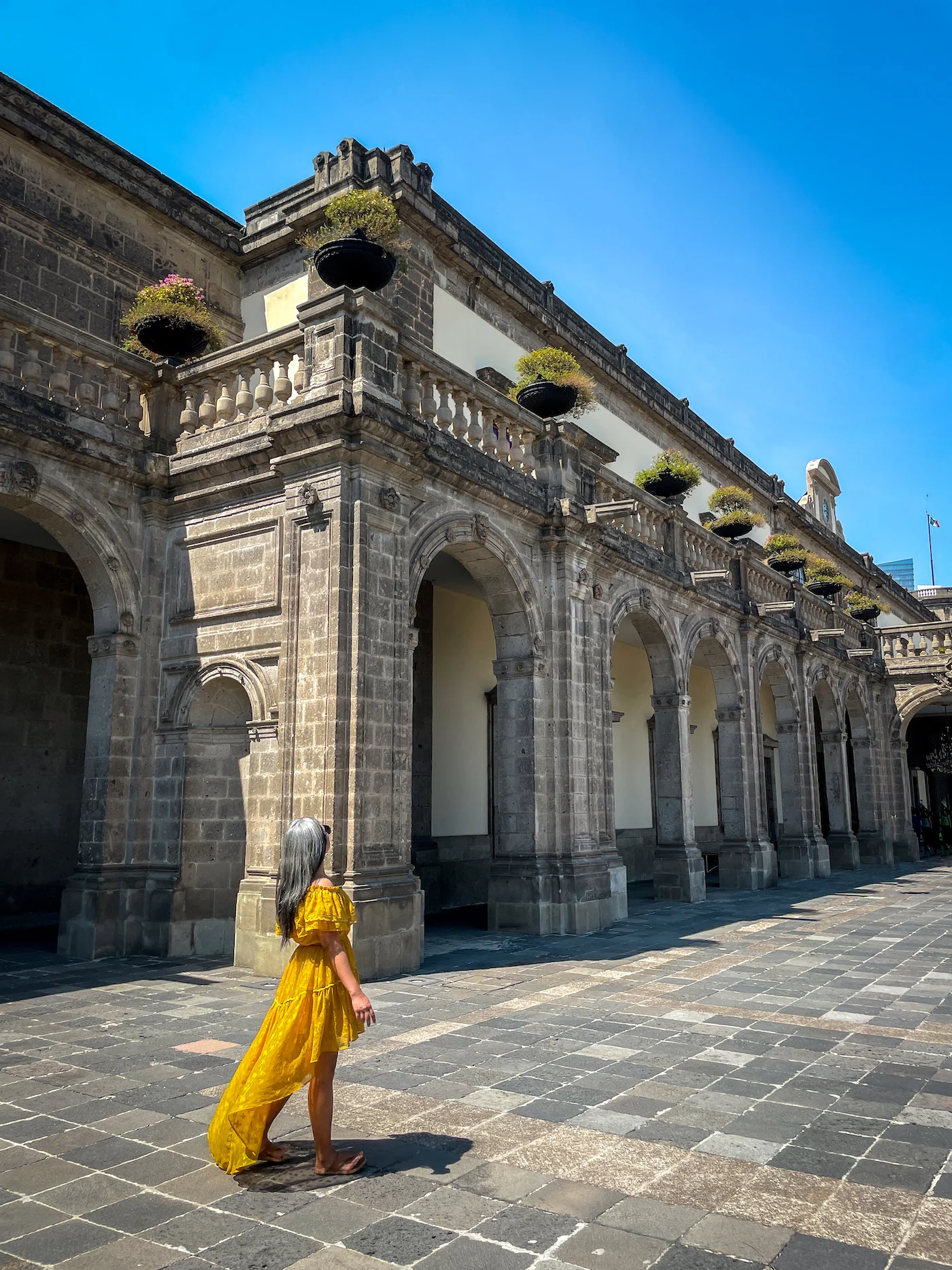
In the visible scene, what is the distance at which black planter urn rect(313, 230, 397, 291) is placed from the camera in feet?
29.6

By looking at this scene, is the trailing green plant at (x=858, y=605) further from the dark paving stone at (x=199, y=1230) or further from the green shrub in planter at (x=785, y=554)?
the dark paving stone at (x=199, y=1230)

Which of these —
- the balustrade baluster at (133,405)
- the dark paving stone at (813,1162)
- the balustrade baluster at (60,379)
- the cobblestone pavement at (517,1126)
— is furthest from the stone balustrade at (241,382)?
the dark paving stone at (813,1162)

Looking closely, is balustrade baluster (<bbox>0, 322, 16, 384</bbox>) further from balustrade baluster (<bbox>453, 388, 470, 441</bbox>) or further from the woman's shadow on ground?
the woman's shadow on ground

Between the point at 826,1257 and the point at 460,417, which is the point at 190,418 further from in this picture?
the point at 826,1257

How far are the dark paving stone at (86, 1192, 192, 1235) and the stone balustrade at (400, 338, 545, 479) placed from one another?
7.34 meters

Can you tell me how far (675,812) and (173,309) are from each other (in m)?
10.1

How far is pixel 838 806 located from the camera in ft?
73.8

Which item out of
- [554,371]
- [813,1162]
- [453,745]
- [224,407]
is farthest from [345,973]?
[453,745]

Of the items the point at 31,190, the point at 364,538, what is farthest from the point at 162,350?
the point at 364,538

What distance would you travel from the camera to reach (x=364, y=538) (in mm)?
8500

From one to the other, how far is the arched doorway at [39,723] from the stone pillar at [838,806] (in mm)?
17297

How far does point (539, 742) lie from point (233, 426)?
16.5 ft

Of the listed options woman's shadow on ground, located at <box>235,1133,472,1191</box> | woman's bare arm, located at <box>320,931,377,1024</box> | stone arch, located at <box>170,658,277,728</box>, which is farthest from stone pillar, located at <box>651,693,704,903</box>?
woman's bare arm, located at <box>320,931,377,1024</box>

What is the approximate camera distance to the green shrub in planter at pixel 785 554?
20516 millimetres
